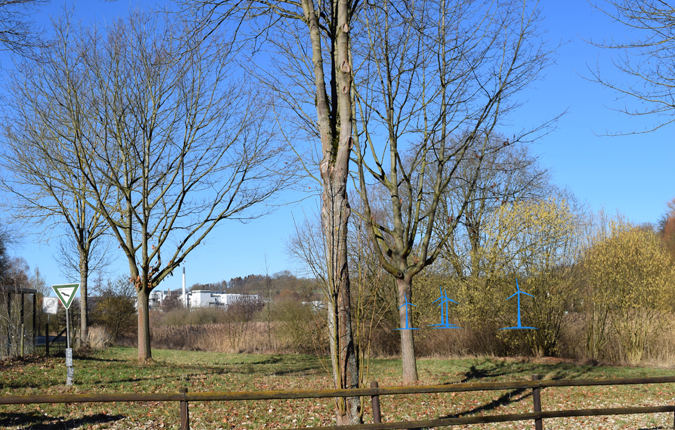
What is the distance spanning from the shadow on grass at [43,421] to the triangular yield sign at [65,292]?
3541 mm

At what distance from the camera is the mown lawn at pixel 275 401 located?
26.3 feet

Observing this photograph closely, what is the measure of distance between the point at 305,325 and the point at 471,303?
26.1ft

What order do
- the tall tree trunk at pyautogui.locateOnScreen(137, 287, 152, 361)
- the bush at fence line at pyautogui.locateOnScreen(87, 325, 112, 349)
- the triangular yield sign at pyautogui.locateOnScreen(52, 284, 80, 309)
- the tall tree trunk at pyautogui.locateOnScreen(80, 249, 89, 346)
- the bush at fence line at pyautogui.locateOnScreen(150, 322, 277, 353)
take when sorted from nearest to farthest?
the triangular yield sign at pyautogui.locateOnScreen(52, 284, 80, 309), the tall tree trunk at pyautogui.locateOnScreen(137, 287, 152, 361), the tall tree trunk at pyautogui.locateOnScreen(80, 249, 89, 346), the bush at fence line at pyautogui.locateOnScreen(87, 325, 112, 349), the bush at fence line at pyautogui.locateOnScreen(150, 322, 277, 353)

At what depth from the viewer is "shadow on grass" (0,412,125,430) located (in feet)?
24.5

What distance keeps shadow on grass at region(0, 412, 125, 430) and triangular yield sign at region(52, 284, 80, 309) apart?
11.6 ft

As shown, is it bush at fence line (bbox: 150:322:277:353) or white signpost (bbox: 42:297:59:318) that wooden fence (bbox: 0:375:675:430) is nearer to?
white signpost (bbox: 42:297:59:318)

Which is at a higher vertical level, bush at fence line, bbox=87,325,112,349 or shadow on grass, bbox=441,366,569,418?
bush at fence line, bbox=87,325,112,349

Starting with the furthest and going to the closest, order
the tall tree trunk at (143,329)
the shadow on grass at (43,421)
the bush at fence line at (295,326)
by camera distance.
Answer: the bush at fence line at (295,326) → the tall tree trunk at (143,329) → the shadow on grass at (43,421)

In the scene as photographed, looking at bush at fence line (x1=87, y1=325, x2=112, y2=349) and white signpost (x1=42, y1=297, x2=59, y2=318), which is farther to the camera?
bush at fence line (x1=87, y1=325, x2=112, y2=349)

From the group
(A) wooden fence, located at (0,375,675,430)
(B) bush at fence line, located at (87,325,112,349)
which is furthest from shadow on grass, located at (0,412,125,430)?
(B) bush at fence line, located at (87,325,112,349)

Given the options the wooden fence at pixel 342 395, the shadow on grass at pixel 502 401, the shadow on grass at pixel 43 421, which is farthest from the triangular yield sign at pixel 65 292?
the shadow on grass at pixel 502 401

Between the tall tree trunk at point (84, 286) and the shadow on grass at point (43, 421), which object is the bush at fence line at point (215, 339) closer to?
the tall tree trunk at point (84, 286)

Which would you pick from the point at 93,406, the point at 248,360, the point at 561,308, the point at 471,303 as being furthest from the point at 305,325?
the point at 93,406

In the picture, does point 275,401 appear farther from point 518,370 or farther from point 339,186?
point 518,370
